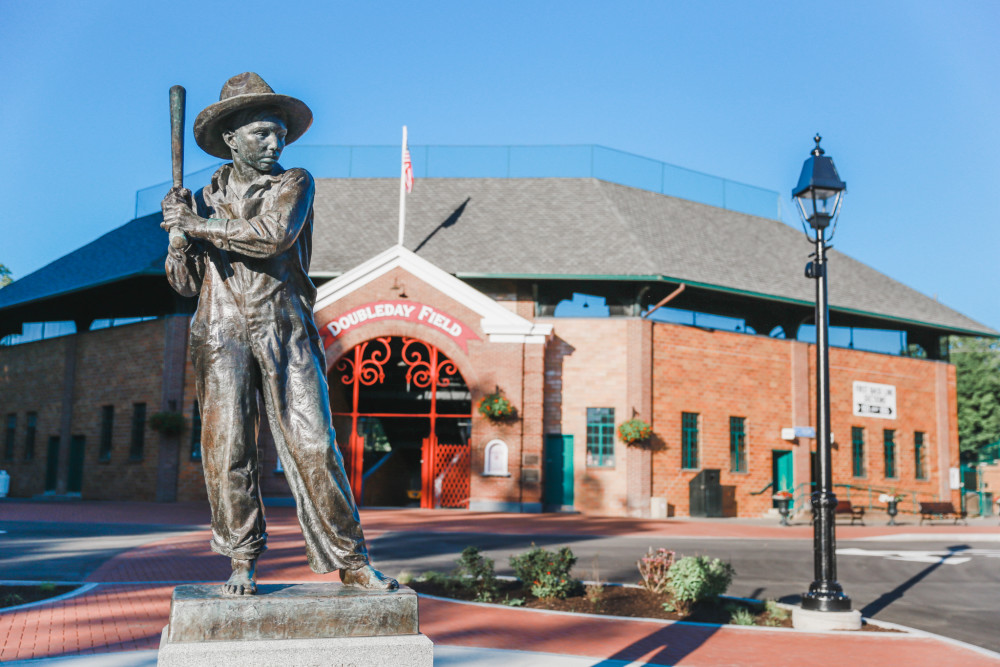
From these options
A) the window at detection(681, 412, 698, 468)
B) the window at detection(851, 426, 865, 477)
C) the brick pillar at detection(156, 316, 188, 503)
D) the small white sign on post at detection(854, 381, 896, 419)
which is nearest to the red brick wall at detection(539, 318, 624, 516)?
the window at detection(681, 412, 698, 468)

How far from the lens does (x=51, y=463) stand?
3081cm

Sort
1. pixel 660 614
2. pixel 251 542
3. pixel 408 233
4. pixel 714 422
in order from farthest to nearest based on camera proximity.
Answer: pixel 408 233, pixel 714 422, pixel 660 614, pixel 251 542

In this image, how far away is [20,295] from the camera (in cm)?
3206

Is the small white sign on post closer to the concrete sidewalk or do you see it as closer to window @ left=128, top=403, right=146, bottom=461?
window @ left=128, top=403, right=146, bottom=461

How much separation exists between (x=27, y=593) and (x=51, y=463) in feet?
78.1

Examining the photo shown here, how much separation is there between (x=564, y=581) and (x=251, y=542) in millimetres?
6465

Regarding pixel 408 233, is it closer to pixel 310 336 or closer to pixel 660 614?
pixel 660 614

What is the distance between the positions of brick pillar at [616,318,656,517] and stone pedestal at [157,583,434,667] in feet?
72.5

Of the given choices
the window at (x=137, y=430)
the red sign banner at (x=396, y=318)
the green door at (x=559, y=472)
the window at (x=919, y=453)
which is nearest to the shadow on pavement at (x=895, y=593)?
the green door at (x=559, y=472)

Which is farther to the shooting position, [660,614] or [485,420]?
[485,420]

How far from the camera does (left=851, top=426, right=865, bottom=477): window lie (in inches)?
1179

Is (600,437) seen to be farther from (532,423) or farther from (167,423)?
(167,423)

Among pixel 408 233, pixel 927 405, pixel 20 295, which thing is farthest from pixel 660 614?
pixel 20 295

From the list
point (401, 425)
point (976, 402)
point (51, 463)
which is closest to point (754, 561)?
point (401, 425)
